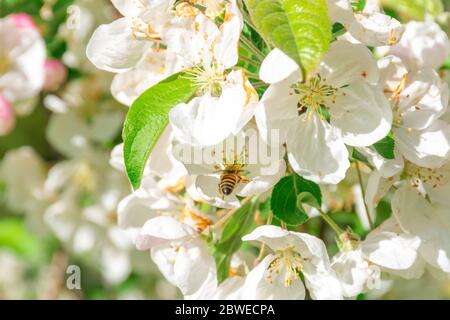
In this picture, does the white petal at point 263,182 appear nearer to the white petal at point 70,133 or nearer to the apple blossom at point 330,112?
the apple blossom at point 330,112

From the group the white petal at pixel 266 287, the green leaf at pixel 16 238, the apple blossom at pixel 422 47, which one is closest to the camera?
the white petal at pixel 266 287

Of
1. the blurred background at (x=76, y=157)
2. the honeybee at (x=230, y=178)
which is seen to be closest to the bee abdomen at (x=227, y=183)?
the honeybee at (x=230, y=178)

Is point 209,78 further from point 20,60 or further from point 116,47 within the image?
point 20,60

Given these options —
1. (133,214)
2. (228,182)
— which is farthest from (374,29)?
(133,214)

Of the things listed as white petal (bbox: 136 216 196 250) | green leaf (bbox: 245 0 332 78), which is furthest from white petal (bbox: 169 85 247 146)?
white petal (bbox: 136 216 196 250)

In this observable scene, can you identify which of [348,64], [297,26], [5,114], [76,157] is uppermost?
[297,26]

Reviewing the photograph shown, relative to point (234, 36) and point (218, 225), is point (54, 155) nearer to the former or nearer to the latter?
point (218, 225)

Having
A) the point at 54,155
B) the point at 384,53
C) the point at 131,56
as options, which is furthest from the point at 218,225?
the point at 54,155
